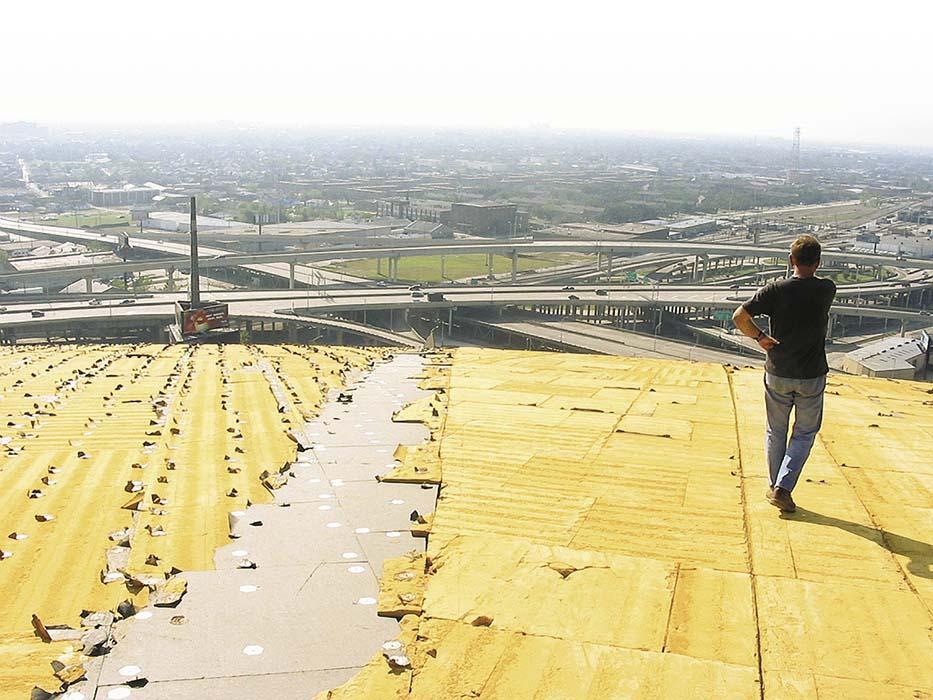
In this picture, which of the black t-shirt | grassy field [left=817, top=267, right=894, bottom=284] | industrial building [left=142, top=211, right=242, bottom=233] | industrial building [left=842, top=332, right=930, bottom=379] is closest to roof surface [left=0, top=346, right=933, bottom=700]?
the black t-shirt

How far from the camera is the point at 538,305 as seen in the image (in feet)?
211

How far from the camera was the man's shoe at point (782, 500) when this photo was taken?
5527 mm

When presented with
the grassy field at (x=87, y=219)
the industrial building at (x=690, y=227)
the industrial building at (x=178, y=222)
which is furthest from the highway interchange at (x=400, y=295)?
the grassy field at (x=87, y=219)

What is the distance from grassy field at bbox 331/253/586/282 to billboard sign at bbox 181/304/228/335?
41.9 m

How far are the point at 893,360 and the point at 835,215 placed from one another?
374ft

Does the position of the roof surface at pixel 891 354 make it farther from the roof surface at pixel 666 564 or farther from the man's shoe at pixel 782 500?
the man's shoe at pixel 782 500

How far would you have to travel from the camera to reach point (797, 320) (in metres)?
5.59

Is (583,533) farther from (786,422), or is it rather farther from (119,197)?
(119,197)

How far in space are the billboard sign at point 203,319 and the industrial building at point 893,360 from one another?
2865 centimetres

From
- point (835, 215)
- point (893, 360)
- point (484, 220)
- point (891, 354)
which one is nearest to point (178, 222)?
point (484, 220)

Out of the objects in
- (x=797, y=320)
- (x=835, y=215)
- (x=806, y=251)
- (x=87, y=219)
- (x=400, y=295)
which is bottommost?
(x=87, y=219)

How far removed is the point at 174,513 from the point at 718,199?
546 ft

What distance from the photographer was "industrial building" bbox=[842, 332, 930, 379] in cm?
3980

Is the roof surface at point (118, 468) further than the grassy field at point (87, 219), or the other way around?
the grassy field at point (87, 219)
